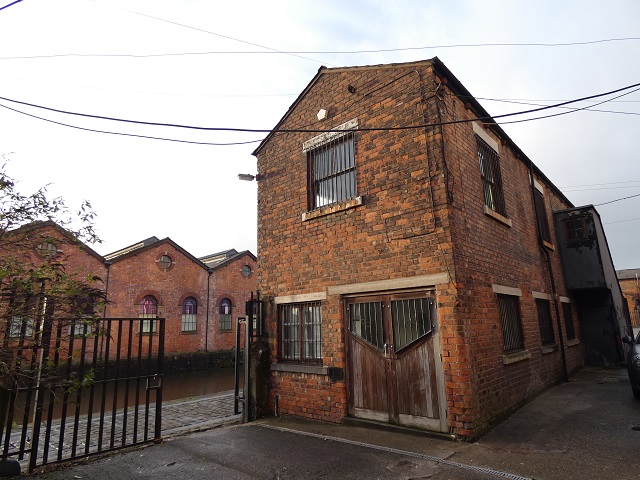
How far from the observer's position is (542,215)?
1171 cm

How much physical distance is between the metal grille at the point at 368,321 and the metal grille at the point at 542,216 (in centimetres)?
684

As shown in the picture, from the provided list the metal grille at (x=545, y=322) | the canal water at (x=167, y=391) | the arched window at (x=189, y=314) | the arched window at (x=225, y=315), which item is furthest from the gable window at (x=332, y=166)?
the arched window at (x=225, y=315)

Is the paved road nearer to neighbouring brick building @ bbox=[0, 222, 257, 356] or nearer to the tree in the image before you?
the tree

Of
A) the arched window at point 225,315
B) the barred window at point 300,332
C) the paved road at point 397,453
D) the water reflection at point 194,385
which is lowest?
the water reflection at point 194,385

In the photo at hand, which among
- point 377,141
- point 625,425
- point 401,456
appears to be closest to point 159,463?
point 401,456

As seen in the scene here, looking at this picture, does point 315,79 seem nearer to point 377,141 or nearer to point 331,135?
point 331,135

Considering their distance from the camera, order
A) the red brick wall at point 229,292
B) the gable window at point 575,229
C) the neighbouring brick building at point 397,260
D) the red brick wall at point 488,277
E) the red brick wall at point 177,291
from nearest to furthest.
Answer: the red brick wall at point 488,277 → the neighbouring brick building at point 397,260 → the gable window at point 575,229 → the red brick wall at point 177,291 → the red brick wall at point 229,292

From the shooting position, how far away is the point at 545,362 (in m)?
8.98

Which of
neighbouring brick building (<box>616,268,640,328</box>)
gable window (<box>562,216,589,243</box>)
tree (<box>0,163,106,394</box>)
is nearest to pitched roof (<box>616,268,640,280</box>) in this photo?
neighbouring brick building (<box>616,268,640,328</box>)

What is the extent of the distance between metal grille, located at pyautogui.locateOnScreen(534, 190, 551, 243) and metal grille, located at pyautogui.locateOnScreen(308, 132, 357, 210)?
6.43 metres

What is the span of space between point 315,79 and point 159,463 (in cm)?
805

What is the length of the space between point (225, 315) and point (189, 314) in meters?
2.75

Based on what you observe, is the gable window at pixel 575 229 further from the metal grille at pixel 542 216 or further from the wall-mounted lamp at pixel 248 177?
the wall-mounted lamp at pixel 248 177

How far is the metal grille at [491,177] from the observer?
27.2ft
